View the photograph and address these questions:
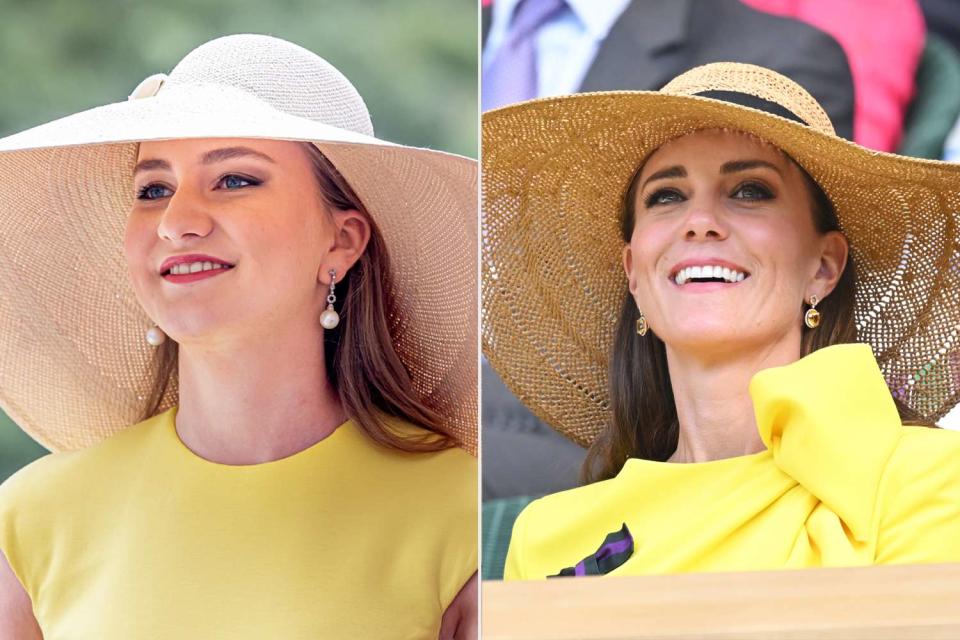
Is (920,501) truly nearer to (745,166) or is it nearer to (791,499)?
(791,499)

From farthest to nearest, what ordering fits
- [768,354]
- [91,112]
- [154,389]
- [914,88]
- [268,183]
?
[914,88] < [768,354] < [154,389] < [268,183] < [91,112]

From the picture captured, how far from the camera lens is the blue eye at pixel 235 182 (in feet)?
4.68

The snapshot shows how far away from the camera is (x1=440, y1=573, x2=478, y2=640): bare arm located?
56.4 inches

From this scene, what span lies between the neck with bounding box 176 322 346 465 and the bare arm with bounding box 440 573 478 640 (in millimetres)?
258

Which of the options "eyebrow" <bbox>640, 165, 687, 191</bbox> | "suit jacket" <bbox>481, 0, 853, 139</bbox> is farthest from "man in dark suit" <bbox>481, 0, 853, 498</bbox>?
"eyebrow" <bbox>640, 165, 687, 191</bbox>

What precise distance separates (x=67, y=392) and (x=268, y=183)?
1.36ft

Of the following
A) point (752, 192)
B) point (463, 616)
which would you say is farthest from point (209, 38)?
point (463, 616)

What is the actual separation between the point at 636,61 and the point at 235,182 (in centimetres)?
70

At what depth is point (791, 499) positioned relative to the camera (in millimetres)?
1638

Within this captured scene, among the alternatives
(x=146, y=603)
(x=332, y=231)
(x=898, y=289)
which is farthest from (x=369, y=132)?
(x=898, y=289)

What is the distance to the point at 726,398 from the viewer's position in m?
1.75

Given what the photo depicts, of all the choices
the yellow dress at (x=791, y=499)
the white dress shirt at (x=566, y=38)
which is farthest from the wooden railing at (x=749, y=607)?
the white dress shirt at (x=566, y=38)

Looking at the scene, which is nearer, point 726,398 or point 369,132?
point 369,132

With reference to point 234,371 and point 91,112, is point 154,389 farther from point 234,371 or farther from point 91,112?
point 91,112
